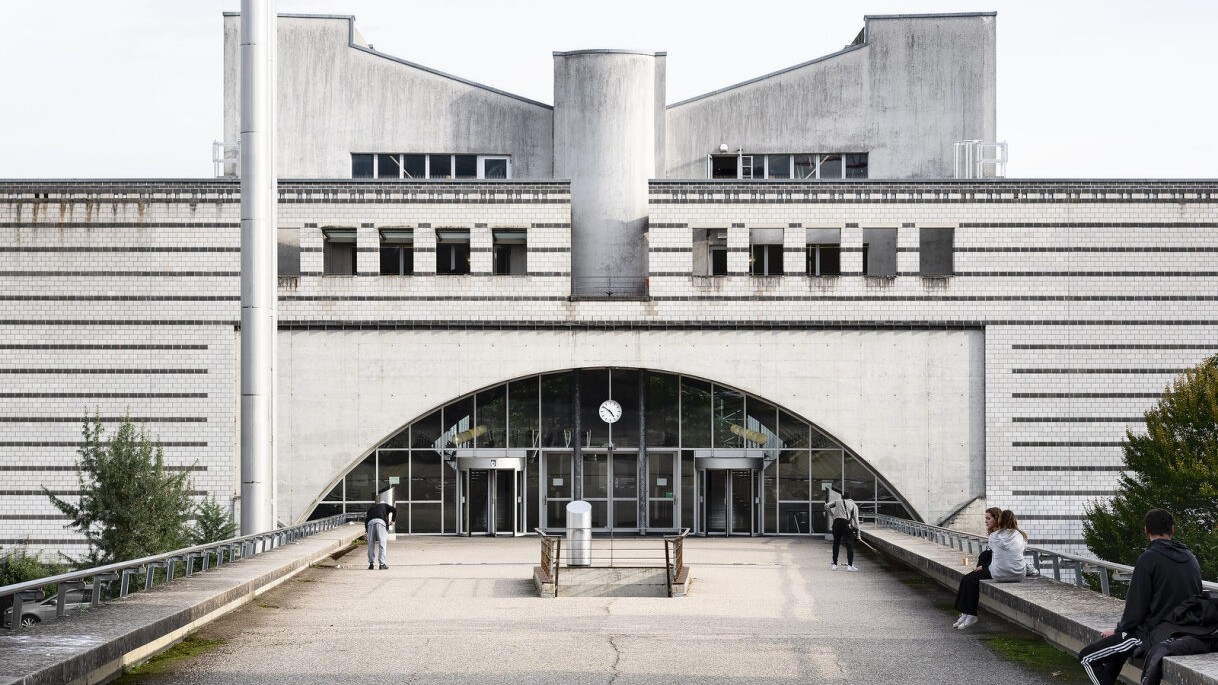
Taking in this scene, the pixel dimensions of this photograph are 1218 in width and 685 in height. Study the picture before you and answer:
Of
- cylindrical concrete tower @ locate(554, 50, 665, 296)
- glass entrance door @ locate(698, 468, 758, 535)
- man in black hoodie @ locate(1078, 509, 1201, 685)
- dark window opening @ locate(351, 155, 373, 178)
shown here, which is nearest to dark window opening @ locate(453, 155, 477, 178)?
dark window opening @ locate(351, 155, 373, 178)

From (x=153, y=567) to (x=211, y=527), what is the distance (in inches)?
691

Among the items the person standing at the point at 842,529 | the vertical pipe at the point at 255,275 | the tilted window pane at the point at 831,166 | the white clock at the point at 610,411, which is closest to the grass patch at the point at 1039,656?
the person standing at the point at 842,529

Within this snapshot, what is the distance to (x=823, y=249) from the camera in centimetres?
3550

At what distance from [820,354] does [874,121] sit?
8.66 m

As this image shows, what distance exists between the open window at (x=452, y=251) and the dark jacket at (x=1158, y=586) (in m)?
26.8

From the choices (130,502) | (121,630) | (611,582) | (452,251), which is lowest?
(611,582)

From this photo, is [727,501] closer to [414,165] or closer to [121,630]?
[414,165]

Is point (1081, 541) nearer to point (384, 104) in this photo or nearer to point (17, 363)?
point (384, 104)

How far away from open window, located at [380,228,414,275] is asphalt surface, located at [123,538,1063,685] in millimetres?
13440

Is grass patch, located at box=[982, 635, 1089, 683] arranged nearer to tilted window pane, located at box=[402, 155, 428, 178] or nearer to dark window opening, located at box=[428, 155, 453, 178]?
dark window opening, located at box=[428, 155, 453, 178]

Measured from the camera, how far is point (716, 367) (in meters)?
35.3

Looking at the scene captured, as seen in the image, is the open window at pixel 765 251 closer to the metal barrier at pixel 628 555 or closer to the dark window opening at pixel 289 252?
the metal barrier at pixel 628 555

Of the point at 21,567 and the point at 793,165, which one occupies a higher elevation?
the point at 793,165

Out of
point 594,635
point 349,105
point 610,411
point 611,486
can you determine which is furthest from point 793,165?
point 594,635
